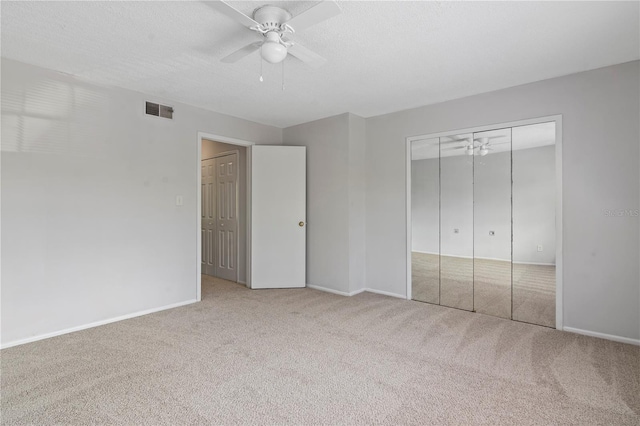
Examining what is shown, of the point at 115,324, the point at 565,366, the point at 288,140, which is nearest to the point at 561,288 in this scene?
the point at 565,366

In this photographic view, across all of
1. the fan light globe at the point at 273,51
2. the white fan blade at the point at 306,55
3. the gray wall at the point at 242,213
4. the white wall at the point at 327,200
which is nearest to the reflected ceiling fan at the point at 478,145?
the white wall at the point at 327,200

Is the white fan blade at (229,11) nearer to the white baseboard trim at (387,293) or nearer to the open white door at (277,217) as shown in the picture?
the open white door at (277,217)

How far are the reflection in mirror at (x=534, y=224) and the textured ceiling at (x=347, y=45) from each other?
0.63 metres

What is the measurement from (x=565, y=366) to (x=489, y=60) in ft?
8.00

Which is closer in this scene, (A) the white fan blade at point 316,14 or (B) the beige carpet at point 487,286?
(A) the white fan blade at point 316,14

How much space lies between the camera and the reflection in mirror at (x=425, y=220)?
13.2 feet

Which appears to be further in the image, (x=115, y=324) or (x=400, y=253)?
(x=400, y=253)

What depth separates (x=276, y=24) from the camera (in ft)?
7.13

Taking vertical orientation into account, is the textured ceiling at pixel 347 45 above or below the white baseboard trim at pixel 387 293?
above

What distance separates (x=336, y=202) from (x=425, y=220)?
1154 mm

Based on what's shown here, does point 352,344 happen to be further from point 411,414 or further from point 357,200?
point 357,200

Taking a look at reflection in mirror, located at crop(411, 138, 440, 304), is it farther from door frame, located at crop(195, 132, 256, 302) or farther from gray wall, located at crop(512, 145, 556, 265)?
door frame, located at crop(195, 132, 256, 302)

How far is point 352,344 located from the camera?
2811 mm

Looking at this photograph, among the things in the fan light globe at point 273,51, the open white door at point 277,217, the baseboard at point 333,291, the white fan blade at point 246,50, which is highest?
the white fan blade at point 246,50
